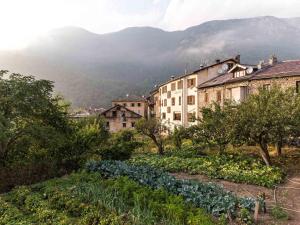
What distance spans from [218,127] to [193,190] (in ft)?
37.5

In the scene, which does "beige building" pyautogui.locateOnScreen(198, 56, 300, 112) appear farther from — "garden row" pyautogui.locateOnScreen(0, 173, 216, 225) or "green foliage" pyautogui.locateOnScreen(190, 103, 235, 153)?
"garden row" pyautogui.locateOnScreen(0, 173, 216, 225)

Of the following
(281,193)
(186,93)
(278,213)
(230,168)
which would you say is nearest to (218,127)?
(230,168)

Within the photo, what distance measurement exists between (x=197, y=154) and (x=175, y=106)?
27.1 m

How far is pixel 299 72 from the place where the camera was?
31.8 metres

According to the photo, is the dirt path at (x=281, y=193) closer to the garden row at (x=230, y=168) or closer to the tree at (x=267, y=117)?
the garden row at (x=230, y=168)

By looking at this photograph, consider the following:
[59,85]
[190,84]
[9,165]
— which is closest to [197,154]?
[9,165]

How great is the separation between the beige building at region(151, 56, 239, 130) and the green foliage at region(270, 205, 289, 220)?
95.6 ft

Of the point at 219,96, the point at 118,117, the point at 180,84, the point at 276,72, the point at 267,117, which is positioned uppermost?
the point at 180,84

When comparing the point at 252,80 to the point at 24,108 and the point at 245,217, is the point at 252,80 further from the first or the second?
the point at 245,217

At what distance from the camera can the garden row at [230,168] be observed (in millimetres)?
19703

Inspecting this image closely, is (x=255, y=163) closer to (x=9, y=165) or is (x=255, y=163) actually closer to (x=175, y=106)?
(x=9, y=165)

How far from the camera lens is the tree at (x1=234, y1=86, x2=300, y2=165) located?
21234mm

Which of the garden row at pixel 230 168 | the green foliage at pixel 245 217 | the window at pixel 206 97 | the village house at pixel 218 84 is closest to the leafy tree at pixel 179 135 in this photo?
the village house at pixel 218 84

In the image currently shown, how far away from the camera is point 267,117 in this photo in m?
21.3
